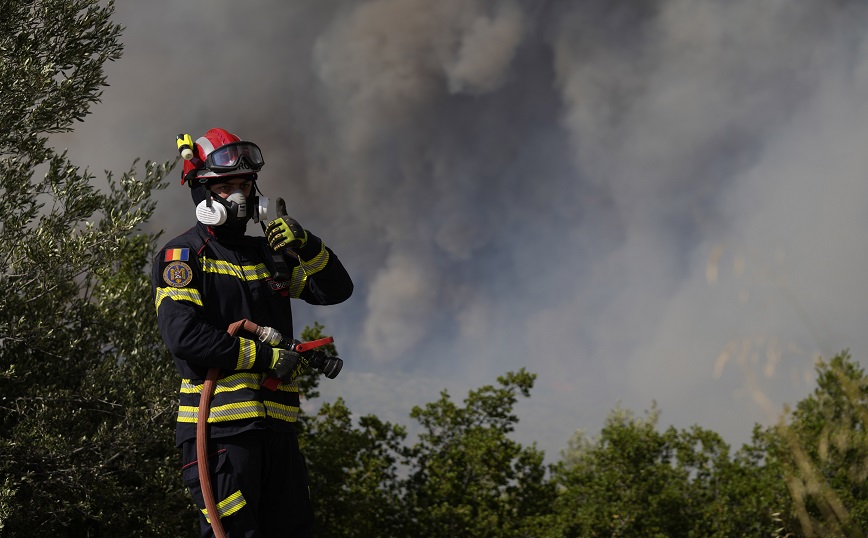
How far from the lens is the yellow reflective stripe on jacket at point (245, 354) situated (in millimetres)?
4828

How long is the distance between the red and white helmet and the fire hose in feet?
2.98

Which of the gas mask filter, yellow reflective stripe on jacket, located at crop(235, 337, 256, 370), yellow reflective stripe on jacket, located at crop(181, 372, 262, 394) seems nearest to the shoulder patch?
the gas mask filter

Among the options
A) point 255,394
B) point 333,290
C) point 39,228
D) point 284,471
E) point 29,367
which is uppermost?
point 39,228

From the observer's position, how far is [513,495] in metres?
15.6

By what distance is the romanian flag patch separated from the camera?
4.97 meters

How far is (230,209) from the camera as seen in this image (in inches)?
202

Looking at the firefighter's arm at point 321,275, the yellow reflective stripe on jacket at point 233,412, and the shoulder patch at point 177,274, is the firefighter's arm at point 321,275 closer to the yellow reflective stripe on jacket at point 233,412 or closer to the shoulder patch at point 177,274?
the shoulder patch at point 177,274

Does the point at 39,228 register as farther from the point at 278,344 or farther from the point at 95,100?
the point at 278,344

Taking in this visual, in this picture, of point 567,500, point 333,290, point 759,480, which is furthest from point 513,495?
point 333,290

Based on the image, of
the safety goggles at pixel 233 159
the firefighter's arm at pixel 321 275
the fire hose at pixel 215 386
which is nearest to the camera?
the fire hose at pixel 215 386

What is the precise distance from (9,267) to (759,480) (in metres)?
12.8

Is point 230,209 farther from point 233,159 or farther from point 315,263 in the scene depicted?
point 315,263

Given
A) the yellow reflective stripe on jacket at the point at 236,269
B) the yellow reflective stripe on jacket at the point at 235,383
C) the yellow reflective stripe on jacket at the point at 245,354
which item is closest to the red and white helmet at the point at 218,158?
the yellow reflective stripe on jacket at the point at 236,269


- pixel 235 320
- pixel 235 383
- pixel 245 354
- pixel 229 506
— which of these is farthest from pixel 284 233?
pixel 229 506
